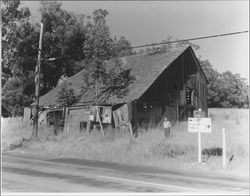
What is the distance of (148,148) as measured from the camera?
19.8 meters

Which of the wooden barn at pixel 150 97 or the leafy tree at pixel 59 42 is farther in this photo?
the leafy tree at pixel 59 42

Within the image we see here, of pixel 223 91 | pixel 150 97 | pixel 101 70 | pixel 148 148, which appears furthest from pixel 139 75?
pixel 223 91

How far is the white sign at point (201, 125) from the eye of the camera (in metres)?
16.7

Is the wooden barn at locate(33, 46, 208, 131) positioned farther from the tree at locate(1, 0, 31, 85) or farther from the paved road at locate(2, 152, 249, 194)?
the paved road at locate(2, 152, 249, 194)

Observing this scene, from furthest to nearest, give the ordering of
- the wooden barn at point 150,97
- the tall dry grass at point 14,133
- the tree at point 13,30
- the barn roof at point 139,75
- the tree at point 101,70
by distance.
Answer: the tree at point 13,30 < the tree at point 101,70 < the barn roof at point 139,75 < the wooden barn at point 150,97 < the tall dry grass at point 14,133

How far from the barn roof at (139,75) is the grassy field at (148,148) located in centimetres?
280

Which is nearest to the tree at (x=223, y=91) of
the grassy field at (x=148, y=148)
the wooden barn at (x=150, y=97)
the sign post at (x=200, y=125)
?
the wooden barn at (x=150, y=97)

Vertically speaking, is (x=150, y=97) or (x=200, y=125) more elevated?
(x=150, y=97)

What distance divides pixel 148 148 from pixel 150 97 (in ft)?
33.4

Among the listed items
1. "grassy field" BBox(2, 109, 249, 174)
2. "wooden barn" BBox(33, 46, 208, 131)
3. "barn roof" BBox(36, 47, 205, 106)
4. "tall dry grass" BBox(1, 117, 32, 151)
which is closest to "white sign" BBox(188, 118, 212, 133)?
"grassy field" BBox(2, 109, 249, 174)

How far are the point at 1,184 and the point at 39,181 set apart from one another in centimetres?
102

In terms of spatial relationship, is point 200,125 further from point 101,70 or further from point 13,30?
point 13,30

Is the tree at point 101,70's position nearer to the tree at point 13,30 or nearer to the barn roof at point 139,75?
the barn roof at point 139,75

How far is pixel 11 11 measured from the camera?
3812cm
